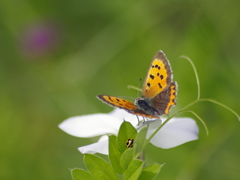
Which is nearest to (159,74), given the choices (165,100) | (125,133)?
(165,100)

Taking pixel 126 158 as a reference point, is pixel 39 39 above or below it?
above

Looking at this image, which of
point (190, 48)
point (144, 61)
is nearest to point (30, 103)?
point (144, 61)

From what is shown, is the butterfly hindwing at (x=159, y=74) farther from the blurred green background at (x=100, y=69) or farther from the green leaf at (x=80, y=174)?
the blurred green background at (x=100, y=69)

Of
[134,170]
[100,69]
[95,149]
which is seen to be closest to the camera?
[134,170]

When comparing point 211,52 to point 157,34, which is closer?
point 211,52

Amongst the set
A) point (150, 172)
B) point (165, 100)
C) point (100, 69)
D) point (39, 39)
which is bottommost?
point (150, 172)

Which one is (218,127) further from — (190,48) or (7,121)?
(7,121)

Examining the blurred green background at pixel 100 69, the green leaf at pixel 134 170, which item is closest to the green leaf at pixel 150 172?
the green leaf at pixel 134 170

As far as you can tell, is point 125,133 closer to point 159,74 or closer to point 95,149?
point 95,149
